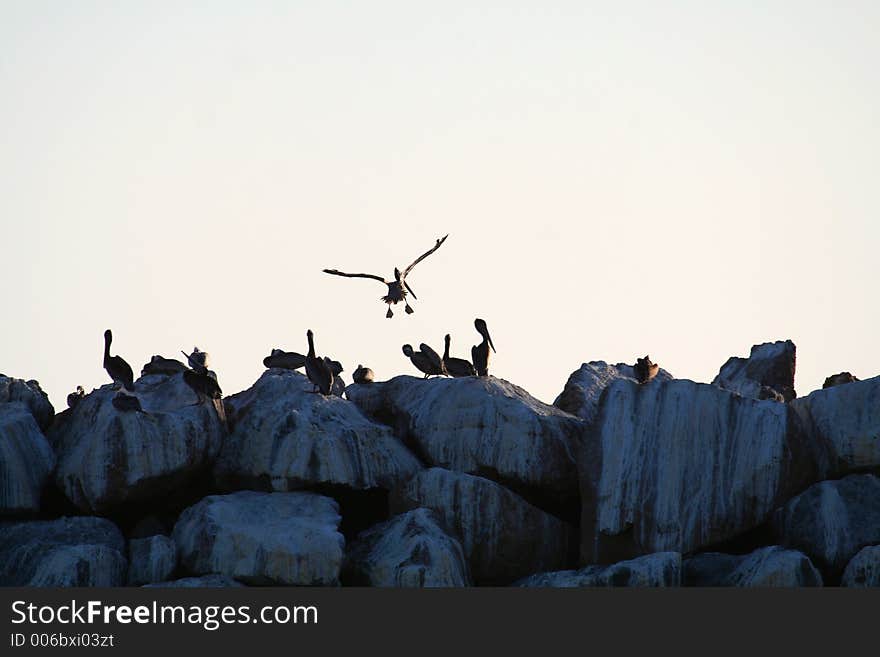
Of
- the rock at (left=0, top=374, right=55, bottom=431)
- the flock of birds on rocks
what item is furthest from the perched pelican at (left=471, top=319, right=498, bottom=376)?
the rock at (left=0, top=374, right=55, bottom=431)

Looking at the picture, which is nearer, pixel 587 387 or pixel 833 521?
pixel 833 521

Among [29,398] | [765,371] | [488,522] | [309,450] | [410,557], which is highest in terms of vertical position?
[765,371]

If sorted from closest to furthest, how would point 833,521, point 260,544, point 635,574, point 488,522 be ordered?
point 635,574 → point 260,544 → point 833,521 → point 488,522

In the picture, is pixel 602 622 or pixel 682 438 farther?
pixel 682 438

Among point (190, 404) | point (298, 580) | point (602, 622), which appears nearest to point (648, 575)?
point (602, 622)

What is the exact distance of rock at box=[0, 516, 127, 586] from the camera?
57.8 metres

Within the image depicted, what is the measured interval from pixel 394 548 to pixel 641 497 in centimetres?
421

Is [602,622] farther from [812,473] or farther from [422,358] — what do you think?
[422,358]

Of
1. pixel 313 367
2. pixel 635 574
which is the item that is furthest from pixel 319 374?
pixel 635 574

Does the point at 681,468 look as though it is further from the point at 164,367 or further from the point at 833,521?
the point at 164,367

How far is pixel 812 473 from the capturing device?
60562mm

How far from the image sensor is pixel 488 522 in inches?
2362

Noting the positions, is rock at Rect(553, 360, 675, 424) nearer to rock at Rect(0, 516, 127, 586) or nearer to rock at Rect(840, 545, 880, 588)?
rock at Rect(840, 545, 880, 588)

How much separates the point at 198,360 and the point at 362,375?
4.07m
